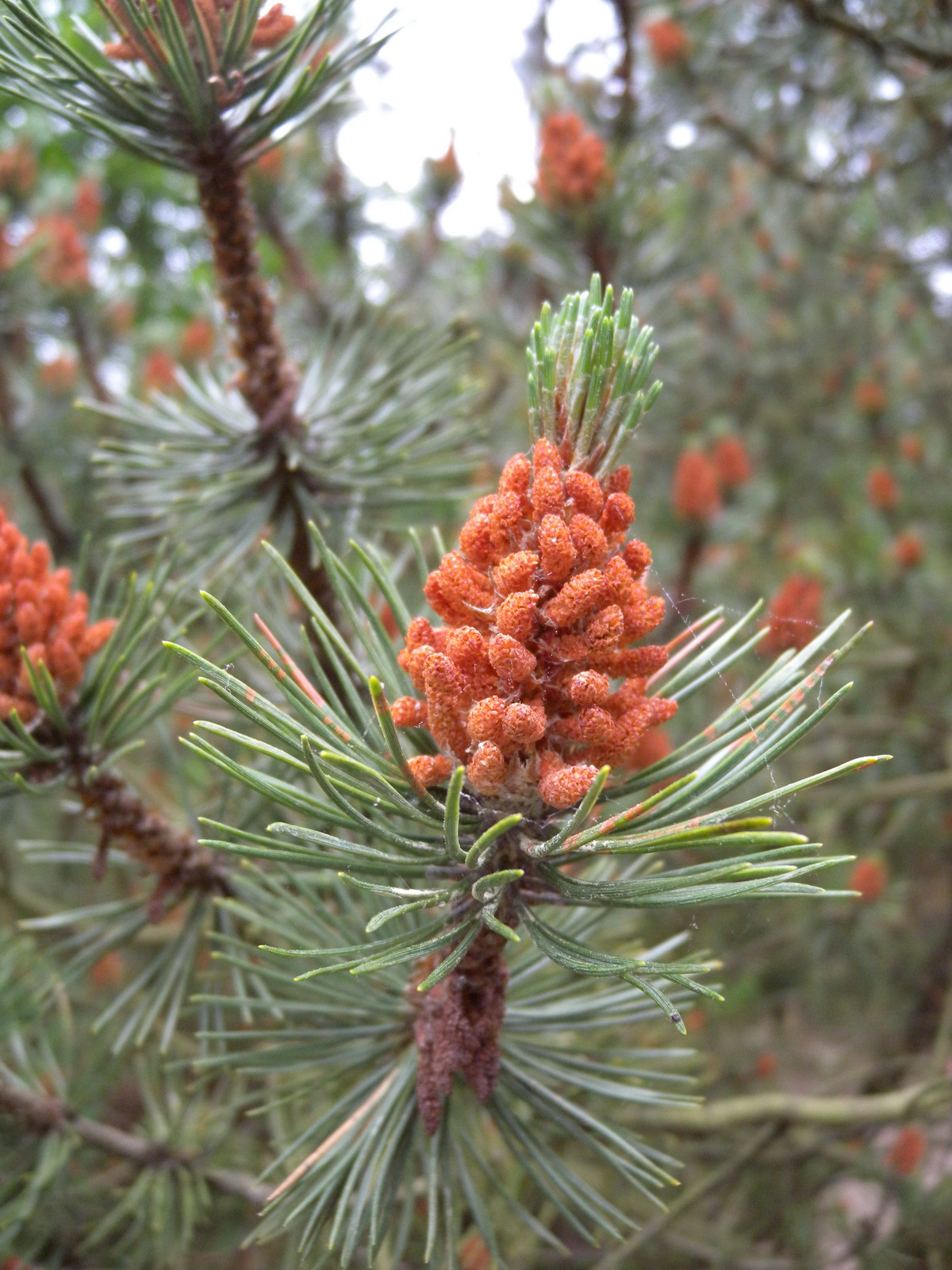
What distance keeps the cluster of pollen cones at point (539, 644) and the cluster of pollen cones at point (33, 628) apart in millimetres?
286

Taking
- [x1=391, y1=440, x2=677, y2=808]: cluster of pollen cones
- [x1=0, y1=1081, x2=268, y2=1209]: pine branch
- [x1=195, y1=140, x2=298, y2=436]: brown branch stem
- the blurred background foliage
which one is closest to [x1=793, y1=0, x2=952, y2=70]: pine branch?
the blurred background foliage

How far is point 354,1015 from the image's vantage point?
73 centimetres

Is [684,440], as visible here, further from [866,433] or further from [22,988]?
[22,988]

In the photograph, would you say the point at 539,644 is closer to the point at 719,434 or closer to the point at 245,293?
the point at 245,293

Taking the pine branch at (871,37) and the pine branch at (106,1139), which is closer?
the pine branch at (106,1139)

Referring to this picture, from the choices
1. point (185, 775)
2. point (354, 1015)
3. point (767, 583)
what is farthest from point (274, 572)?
point (767, 583)

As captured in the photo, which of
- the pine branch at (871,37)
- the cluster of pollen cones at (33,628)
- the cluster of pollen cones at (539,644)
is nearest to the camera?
the cluster of pollen cones at (539,644)

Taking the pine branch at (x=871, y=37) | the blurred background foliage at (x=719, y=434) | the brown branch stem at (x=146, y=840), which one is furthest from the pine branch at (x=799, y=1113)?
the pine branch at (x=871, y=37)

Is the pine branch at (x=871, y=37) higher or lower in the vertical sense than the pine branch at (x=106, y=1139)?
higher

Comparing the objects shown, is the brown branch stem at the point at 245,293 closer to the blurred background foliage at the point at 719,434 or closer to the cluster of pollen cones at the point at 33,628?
the blurred background foliage at the point at 719,434

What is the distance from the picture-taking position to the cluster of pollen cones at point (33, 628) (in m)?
0.70

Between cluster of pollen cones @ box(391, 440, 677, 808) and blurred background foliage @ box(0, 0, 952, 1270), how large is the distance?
38 centimetres

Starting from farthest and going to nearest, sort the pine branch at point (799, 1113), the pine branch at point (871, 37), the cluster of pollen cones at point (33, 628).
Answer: the pine branch at point (871, 37), the pine branch at point (799, 1113), the cluster of pollen cones at point (33, 628)

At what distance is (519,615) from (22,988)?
0.76 metres
